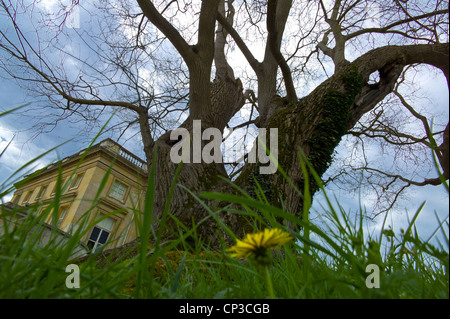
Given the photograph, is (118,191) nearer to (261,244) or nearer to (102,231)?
(102,231)

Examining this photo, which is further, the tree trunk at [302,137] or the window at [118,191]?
the window at [118,191]

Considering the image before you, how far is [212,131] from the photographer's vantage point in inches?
148

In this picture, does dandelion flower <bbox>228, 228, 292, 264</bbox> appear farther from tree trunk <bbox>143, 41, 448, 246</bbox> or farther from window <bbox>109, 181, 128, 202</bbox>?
window <bbox>109, 181, 128, 202</bbox>

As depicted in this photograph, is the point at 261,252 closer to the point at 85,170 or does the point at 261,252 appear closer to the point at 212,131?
the point at 212,131

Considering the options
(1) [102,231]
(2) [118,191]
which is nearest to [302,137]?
(1) [102,231]

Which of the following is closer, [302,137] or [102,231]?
[302,137]

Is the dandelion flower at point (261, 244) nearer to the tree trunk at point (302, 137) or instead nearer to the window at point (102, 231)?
the tree trunk at point (302, 137)

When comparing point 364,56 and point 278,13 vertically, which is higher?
point 278,13

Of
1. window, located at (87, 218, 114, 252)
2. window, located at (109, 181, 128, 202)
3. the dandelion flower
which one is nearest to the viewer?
the dandelion flower

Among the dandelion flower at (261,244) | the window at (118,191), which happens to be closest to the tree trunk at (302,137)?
the dandelion flower at (261,244)

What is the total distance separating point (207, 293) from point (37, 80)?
→ 15.6ft

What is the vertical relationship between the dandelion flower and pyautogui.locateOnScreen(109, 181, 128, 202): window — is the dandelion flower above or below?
below

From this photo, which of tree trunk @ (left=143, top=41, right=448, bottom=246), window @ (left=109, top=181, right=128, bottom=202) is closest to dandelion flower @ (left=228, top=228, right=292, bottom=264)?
tree trunk @ (left=143, top=41, right=448, bottom=246)
